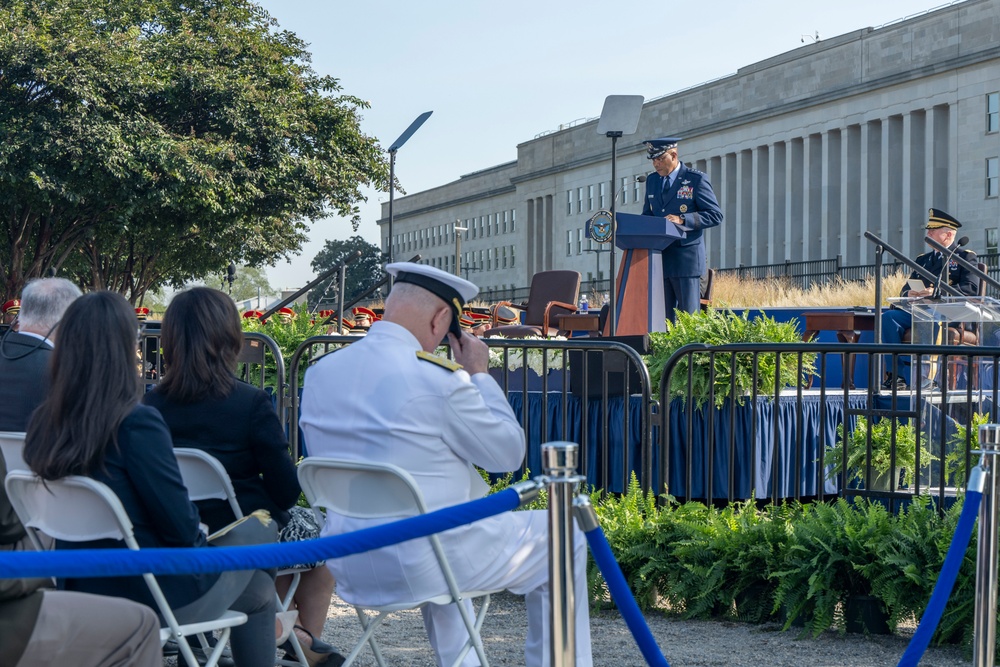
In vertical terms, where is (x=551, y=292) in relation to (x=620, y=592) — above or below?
above

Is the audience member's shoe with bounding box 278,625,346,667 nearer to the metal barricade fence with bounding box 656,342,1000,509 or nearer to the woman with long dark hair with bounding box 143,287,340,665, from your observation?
the woman with long dark hair with bounding box 143,287,340,665

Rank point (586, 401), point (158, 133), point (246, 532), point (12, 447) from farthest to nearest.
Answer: point (158, 133)
point (586, 401)
point (12, 447)
point (246, 532)

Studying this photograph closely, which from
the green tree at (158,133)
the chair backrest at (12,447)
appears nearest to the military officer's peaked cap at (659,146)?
the chair backrest at (12,447)

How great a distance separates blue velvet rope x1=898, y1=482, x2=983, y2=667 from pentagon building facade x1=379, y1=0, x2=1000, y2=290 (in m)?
43.6

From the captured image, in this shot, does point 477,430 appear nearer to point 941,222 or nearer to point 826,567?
point 826,567

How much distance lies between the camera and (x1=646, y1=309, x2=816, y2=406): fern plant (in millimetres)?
7586

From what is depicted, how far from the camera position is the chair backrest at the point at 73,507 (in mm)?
3307

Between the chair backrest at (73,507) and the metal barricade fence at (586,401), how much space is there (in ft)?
11.4

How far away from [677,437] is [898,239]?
48180 millimetres

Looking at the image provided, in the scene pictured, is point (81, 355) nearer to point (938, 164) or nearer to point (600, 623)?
point (600, 623)

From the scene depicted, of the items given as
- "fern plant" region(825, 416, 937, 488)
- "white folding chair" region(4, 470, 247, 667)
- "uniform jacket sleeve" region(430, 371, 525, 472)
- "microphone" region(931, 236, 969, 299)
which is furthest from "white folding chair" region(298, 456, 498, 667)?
"microphone" region(931, 236, 969, 299)

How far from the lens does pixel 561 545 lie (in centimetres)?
259

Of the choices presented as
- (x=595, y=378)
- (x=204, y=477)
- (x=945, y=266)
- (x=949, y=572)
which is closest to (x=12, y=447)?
(x=204, y=477)

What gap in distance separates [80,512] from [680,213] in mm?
8491
